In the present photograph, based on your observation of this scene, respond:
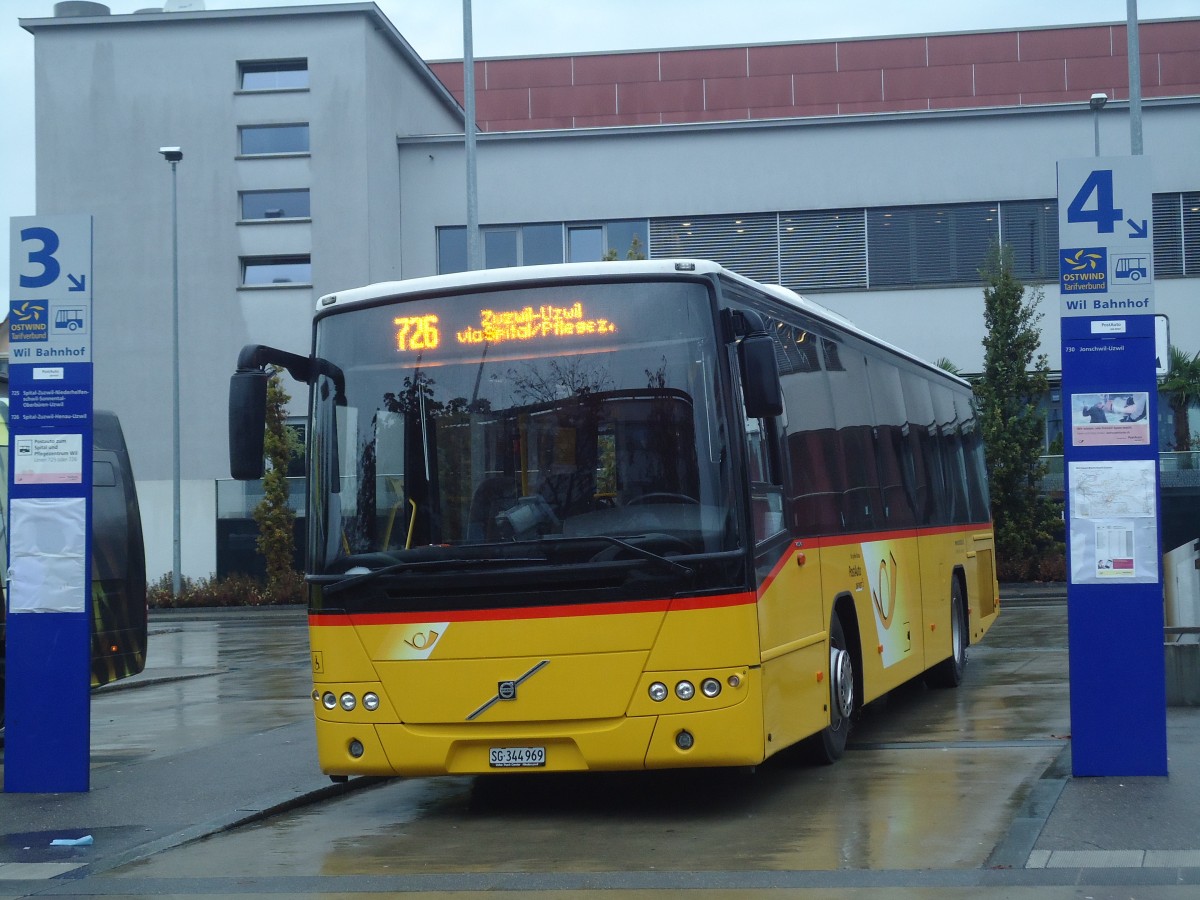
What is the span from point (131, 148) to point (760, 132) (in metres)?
15.2

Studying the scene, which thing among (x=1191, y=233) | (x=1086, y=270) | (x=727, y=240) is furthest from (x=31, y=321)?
(x=1191, y=233)

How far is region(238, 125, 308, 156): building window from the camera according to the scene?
125 ft

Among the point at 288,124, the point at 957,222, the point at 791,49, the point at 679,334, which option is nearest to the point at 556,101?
the point at 791,49

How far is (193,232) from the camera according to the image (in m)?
37.9

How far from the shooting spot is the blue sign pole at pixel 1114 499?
881 cm

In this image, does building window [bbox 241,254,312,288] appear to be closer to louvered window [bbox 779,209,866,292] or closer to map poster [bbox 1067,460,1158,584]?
louvered window [bbox 779,209,866,292]

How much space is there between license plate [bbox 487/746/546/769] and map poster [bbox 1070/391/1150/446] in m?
3.48

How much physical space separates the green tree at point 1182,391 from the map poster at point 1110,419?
26.5 m

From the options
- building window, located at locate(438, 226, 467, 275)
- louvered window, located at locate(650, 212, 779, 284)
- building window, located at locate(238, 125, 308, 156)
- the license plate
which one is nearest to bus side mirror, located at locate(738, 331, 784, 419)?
the license plate

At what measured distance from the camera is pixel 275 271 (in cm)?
3816

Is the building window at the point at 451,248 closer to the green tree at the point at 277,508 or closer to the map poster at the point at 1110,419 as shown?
the green tree at the point at 277,508

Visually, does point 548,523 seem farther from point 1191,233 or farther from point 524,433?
point 1191,233

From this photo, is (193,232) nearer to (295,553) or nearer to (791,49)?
(295,553)

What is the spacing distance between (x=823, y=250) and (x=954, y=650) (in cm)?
2294
